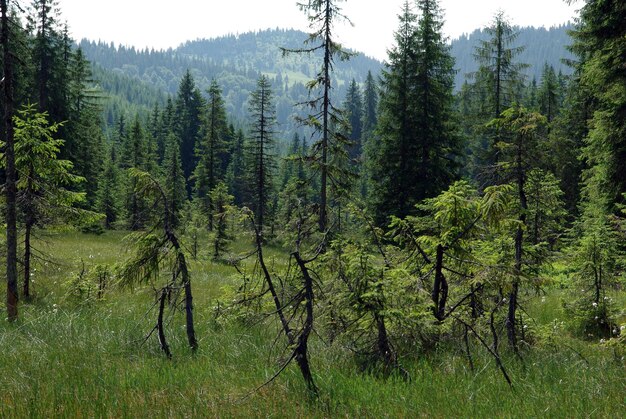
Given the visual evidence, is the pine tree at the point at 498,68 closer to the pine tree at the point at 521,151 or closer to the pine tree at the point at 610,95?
the pine tree at the point at 610,95

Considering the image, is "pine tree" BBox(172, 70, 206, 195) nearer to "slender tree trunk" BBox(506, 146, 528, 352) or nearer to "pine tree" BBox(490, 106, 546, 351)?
"pine tree" BBox(490, 106, 546, 351)

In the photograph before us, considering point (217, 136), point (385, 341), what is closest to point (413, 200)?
point (385, 341)

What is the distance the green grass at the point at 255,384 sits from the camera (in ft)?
12.7

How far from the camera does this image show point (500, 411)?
3850mm

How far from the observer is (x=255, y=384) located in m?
4.58

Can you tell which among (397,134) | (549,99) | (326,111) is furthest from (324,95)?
(549,99)

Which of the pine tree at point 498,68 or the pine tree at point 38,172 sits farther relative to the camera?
the pine tree at point 498,68

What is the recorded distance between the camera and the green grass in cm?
387

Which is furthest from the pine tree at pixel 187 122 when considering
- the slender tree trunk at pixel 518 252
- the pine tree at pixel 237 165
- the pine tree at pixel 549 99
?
the slender tree trunk at pixel 518 252

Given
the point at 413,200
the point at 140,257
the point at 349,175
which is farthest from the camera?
the point at 413,200

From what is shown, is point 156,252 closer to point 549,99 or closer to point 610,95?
point 610,95

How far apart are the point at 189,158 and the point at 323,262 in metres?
67.6

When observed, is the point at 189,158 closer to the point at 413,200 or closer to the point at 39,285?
the point at 413,200

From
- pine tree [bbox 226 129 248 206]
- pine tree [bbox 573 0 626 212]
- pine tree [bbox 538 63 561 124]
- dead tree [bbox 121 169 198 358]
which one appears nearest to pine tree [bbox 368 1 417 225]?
pine tree [bbox 573 0 626 212]
